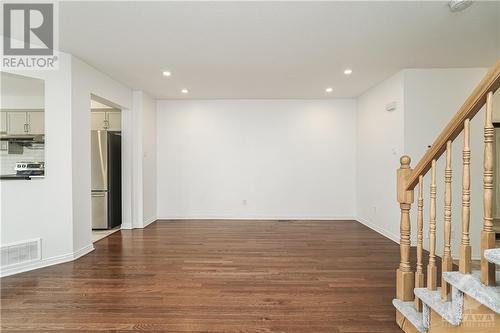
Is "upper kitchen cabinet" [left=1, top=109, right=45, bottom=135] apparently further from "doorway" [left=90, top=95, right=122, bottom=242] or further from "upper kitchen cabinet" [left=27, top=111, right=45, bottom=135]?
"doorway" [left=90, top=95, right=122, bottom=242]

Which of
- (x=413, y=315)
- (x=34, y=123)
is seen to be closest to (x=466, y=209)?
(x=413, y=315)

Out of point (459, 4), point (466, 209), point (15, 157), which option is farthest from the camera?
point (15, 157)

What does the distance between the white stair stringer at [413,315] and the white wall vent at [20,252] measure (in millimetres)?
3994

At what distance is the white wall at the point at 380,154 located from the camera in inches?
171

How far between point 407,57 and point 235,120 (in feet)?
11.7

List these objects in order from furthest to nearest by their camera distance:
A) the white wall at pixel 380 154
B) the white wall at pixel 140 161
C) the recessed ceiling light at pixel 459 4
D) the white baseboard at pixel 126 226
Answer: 1. the white wall at pixel 140 161
2. the white baseboard at pixel 126 226
3. the white wall at pixel 380 154
4. the recessed ceiling light at pixel 459 4

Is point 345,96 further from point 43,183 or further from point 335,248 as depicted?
point 43,183

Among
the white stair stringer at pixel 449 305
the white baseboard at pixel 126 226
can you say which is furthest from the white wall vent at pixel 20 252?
the white stair stringer at pixel 449 305

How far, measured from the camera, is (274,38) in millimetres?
3068

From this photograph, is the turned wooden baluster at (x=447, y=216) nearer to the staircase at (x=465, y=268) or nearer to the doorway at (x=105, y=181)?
the staircase at (x=465, y=268)

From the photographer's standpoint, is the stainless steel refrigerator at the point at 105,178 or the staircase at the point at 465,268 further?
the stainless steel refrigerator at the point at 105,178

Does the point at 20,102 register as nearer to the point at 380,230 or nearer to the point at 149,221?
the point at 149,221

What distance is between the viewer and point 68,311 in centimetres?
232

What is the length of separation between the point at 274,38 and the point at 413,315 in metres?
2.94
